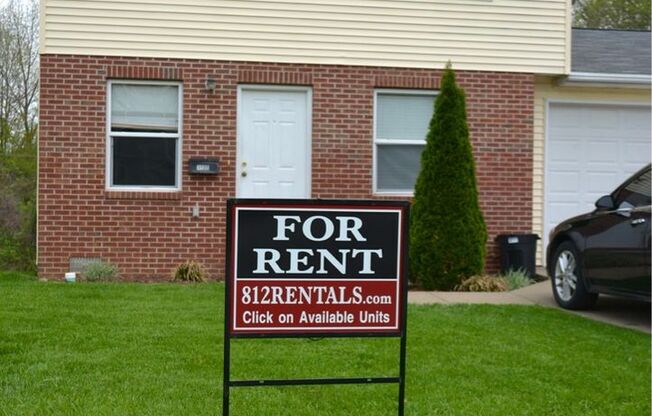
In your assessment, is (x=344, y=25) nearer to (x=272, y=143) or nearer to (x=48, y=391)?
(x=272, y=143)

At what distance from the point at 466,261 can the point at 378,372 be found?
5.10 m

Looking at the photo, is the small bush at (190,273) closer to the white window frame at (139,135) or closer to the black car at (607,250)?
the white window frame at (139,135)

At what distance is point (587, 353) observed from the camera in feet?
21.9

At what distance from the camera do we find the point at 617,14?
104ft

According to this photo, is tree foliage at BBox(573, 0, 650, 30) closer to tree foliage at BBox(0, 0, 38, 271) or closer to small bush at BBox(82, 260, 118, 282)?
tree foliage at BBox(0, 0, 38, 271)

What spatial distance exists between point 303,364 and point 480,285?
5.09 metres

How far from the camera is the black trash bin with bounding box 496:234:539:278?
11.8 m

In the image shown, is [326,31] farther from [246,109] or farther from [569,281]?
[569,281]

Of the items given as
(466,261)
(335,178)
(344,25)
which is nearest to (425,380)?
(466,261)

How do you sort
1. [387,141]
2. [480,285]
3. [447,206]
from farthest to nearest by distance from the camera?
[387,141], [447,206], [480,285]

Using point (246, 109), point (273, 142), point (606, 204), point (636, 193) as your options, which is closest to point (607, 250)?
point (606, 204)

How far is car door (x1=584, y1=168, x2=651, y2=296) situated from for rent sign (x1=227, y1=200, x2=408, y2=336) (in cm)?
419

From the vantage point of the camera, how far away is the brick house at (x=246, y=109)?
11422mm

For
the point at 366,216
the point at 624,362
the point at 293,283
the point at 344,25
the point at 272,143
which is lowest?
the point at 624,362
